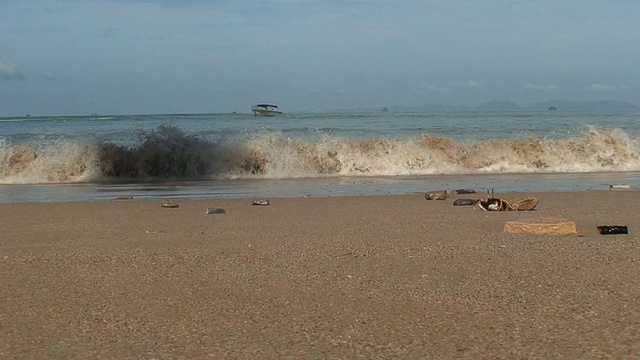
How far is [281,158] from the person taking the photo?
61.3 feet

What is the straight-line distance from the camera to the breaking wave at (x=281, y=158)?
17.8 m

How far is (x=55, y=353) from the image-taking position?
3.50m

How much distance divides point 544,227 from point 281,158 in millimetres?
12208

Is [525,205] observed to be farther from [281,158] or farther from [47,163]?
[47,163]

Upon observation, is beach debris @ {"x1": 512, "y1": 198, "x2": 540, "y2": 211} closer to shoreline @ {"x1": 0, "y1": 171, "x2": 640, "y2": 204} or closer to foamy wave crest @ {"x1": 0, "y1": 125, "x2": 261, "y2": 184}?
shoreline @ {"x1": 0, "y1": 171, "x2": 640, "y2": 204}

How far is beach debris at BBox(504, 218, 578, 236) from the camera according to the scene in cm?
684

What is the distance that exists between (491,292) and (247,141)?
1531 cm

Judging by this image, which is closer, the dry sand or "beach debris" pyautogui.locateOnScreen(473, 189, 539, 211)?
the dry sand

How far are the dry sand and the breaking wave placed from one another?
979 centimetres

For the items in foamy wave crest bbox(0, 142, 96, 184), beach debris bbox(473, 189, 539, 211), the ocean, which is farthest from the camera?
foamy wave crest bbox(0, 142, 96, 184)

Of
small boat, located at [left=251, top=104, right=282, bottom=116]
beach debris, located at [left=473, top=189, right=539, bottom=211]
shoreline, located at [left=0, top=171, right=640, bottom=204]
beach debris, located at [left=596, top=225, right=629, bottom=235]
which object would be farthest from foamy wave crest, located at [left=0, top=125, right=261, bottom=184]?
small boat, located at [left=251, top=104, right=282, bottom=116]

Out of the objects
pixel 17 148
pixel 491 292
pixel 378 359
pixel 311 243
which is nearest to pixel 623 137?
pixel 17 148

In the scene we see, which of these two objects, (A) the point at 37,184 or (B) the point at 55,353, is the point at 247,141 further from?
(B) the point at 55,353

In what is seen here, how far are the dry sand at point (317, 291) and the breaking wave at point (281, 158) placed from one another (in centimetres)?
979
